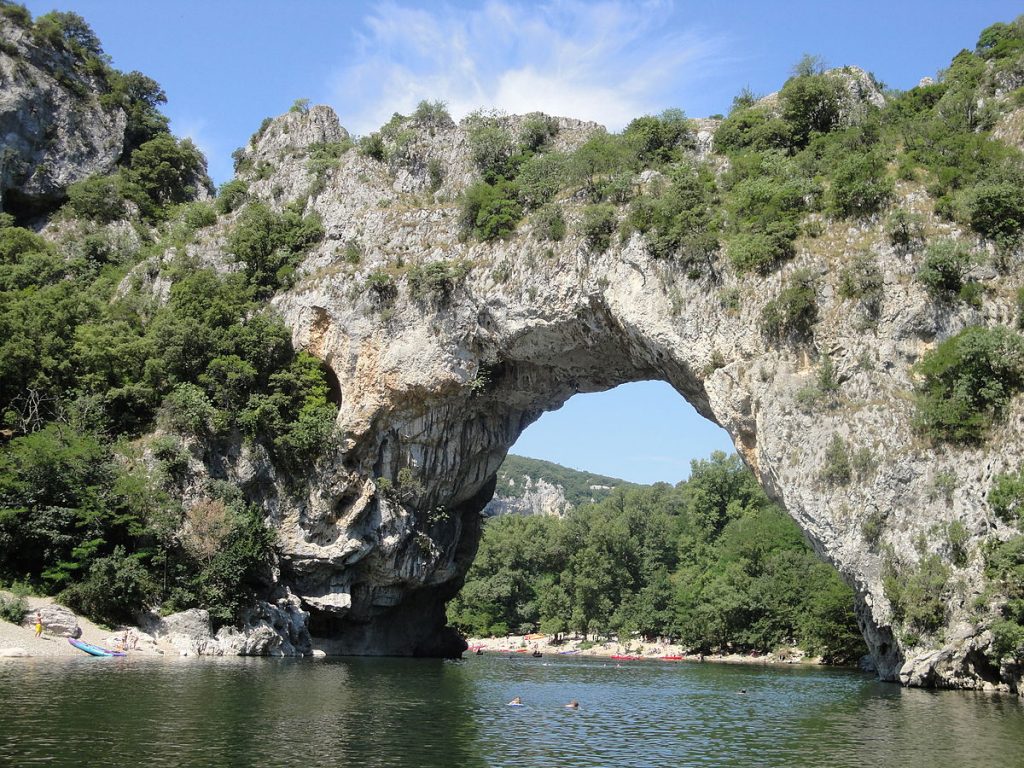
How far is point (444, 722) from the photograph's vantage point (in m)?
18.9

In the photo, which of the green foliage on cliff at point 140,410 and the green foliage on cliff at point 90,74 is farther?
the green foliage on cliff at point 90,74

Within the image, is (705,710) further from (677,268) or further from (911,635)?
(677,268)

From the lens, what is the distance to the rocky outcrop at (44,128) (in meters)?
52.0

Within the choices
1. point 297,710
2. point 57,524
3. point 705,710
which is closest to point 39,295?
point 57,524

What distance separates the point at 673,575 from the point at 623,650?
8527 mm

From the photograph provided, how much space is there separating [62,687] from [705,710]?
1627 centimetres

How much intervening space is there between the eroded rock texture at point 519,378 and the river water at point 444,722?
5.77 metres

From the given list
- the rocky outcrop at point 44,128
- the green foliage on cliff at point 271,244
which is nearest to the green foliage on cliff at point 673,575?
the green foliage on cliff at point 271,244

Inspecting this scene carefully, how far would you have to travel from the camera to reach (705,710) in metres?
23.3

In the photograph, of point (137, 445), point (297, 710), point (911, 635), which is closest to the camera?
point (297, 710)

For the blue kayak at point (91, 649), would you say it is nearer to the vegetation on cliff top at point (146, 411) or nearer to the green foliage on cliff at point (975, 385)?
the vegetation on cliff top at point (146, 411)

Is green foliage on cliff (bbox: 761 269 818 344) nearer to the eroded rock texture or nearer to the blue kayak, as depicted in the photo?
the eroded rock texture

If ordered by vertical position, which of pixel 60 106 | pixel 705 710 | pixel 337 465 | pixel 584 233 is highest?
pixel 60 106

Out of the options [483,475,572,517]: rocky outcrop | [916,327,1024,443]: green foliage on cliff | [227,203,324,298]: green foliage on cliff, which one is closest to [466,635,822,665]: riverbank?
[916,327,1024,443]: green foliage on cliff
